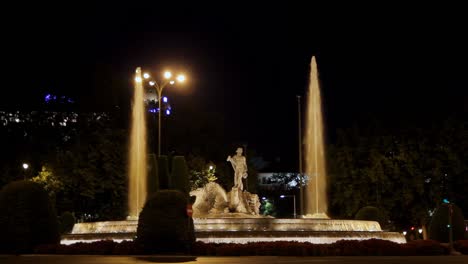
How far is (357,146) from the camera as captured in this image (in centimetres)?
6369

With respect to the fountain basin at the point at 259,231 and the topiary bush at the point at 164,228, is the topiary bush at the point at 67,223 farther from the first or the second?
the topiary bush at the point at 164,228

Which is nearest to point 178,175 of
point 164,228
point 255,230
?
point 255,230

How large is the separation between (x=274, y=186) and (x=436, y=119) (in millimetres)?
44293

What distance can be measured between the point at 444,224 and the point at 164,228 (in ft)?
65.8

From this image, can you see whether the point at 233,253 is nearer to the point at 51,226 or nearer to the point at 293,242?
the point at 293,242

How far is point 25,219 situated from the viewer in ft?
103

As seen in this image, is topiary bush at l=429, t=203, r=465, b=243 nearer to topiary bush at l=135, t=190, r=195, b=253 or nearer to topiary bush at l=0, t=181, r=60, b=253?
topiary bush at l=135, t=190, r=195, b=253

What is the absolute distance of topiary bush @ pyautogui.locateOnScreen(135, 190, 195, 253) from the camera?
29297 millimetres

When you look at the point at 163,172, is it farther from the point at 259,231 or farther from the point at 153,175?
the point at 259,231

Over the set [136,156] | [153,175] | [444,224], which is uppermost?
[136,156]

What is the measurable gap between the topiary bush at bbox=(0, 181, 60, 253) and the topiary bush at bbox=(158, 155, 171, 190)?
7406 mm

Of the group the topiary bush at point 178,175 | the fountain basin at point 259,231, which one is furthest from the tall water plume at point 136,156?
the fountain basin at point 259,231

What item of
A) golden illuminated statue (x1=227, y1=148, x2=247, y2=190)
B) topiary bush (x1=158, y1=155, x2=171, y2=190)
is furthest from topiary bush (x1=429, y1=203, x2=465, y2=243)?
topiary bush (x1=158, y1=155, x2=171, y2=190)

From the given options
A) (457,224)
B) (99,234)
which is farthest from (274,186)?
(99,234)
